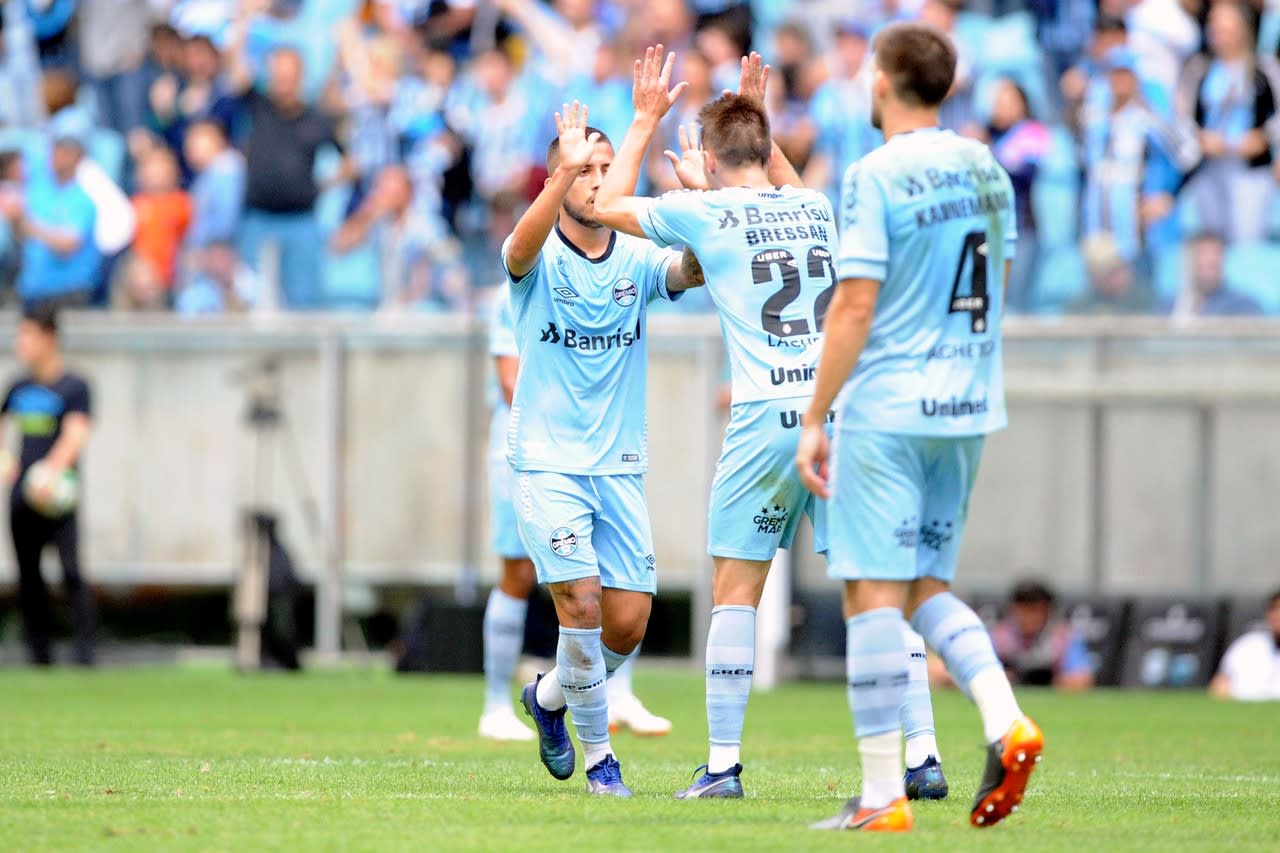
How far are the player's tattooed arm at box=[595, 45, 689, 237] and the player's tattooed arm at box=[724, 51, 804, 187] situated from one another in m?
0.54

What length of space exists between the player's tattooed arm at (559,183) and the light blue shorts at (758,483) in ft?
3.20

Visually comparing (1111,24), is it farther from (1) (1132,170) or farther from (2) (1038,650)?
(2) (1038,650)

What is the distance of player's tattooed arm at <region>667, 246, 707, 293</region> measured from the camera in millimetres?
8102

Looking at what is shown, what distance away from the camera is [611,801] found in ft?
24.6

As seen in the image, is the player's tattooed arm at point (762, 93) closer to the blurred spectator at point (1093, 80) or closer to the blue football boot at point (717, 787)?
the blue football boot at point (717, 787)

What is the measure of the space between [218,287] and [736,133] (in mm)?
12289

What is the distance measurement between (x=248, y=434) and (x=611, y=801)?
39.4 ft

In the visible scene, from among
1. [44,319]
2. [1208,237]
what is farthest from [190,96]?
[1208,237]

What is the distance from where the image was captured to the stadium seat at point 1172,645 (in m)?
16.8

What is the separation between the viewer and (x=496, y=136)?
20.0 meters

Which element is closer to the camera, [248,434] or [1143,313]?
[1143,313]

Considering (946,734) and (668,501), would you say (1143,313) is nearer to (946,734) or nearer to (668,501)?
(668,501)

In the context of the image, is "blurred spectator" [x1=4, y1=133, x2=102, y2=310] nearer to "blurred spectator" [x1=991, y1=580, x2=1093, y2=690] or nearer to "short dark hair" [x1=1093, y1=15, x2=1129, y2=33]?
"blurred spectator" [x1=991, y1=580, x2=1093, y2=690]

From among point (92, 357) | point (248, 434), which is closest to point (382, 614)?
point (248, 434)
